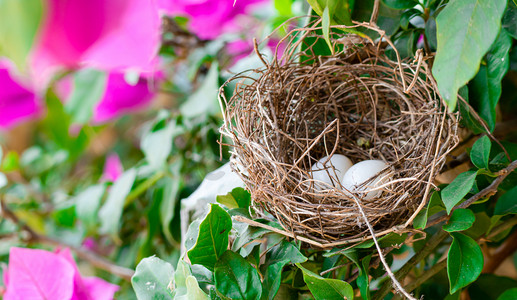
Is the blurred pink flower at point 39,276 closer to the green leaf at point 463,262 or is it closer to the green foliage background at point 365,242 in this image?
the green foliage background at point 365,242

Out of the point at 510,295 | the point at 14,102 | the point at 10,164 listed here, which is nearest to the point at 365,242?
the point at 510,295

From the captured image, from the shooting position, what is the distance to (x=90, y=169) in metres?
1.01

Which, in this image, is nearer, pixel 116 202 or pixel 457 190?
pixel 457 190

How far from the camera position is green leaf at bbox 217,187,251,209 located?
37 cm

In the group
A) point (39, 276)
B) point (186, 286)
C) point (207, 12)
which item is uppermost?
point (207, 12)

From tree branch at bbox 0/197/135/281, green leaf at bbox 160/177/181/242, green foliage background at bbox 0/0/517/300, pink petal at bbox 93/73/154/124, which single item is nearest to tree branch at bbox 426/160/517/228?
green foliage background at bbox 0/0/517/300

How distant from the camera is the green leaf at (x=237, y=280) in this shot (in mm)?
304

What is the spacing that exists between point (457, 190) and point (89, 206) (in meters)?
0.49

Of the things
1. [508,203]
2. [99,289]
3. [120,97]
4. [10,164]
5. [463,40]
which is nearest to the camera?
[463,40]

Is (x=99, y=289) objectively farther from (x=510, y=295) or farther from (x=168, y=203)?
(x=510, y=295)

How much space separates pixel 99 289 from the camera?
0.47 m

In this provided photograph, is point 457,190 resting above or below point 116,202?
above

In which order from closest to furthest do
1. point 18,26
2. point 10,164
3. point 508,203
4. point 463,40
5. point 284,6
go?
point 18,26 → point 463,40 → point 508,203 → point 284,6 → point 10,164

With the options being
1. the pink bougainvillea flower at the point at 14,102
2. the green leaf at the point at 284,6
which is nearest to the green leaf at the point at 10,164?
the pink bougainvillea flower at the point at 14,102
